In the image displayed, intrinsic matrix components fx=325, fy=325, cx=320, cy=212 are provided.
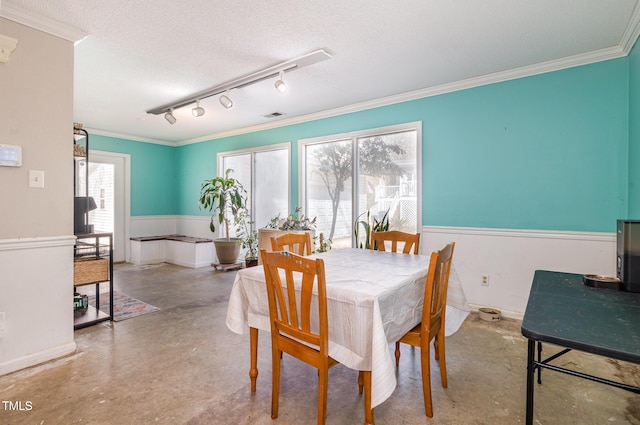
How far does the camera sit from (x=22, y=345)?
2.20m

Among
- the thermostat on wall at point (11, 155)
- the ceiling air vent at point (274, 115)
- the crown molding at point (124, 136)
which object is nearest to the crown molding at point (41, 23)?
the thermostat on wall at point (11, 155)

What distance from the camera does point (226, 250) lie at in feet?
17.7

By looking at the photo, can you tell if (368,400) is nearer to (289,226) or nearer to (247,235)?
(289,226)

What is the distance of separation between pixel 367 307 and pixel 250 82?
2696 millimetres

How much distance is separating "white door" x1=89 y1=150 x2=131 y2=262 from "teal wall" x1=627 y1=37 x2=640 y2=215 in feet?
22.7

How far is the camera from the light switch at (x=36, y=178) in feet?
7.27

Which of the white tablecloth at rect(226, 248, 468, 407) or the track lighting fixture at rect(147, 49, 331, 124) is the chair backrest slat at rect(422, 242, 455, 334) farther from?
the track lighting fixture at rect(147, 49, 331, 124)

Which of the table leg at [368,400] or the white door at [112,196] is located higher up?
the white door at [112,196]

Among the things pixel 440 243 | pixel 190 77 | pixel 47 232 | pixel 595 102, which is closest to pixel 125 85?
pixel 190 77

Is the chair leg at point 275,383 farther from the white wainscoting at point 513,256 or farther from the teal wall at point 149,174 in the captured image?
the teal wall at point 149,174

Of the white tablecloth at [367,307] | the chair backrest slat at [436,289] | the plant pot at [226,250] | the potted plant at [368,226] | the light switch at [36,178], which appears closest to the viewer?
the white tablecloth at [367,307]

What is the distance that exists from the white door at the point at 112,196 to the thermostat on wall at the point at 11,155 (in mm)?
4014

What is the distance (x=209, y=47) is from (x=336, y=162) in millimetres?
2294

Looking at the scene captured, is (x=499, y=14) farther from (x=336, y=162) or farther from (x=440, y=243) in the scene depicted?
(x=336, y=162)
